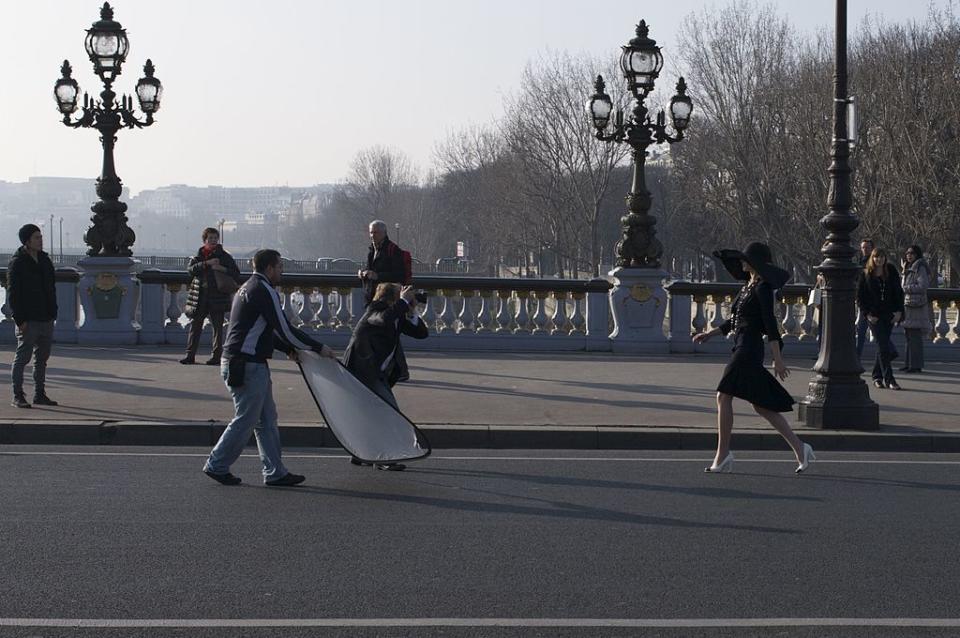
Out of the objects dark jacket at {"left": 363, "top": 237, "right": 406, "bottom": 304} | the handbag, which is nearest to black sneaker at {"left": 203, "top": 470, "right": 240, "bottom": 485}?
dark jacket at {"left": 363, "top": 237, "right": 406, "bottom": 304}

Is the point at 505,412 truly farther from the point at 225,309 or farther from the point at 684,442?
the point at 225,309

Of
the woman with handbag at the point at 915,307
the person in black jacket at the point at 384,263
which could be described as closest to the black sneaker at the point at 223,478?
the person in black jacket at the point at 384,263

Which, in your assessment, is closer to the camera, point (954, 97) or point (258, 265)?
point (258, 265)

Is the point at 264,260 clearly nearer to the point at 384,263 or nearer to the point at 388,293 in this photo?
the point at 388,293

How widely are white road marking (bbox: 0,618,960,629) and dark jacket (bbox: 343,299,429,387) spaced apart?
192 inches

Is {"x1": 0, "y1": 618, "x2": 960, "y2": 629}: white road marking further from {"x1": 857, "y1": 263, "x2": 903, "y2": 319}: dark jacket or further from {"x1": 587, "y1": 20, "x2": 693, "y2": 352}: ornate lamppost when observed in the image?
{"x1": 587, "y1": 20, "x2": 693, "y2": 352}: ornate lamppost

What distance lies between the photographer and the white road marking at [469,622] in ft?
22.3

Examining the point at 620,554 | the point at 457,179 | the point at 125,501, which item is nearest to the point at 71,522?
the point at 125,501

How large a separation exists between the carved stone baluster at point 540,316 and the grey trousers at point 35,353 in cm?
886

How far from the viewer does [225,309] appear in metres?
18.9

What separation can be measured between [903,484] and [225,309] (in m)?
10.2

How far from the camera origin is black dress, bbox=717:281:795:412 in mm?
11125

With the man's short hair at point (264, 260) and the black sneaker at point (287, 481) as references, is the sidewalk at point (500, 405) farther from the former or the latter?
the man's short hair at point (264, 260)

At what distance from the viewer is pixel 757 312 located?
439 inches
